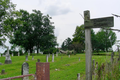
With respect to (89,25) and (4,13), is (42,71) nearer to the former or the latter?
(89,25)

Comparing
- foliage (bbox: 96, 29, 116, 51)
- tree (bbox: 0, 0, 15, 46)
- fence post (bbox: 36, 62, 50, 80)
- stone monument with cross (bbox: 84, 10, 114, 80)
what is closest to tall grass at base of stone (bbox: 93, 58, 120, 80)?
stone monument with cross (bbox: 84, 10, 114, 80)

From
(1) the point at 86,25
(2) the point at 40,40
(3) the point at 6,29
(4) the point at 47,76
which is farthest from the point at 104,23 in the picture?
(2) the point at 40,40

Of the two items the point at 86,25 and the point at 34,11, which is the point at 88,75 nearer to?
the point at 86,25

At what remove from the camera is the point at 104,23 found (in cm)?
371

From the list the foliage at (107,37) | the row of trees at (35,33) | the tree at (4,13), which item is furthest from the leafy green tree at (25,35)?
the foliage at (107,37)

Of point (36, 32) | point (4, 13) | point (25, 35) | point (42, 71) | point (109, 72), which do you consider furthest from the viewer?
point (36, 32)

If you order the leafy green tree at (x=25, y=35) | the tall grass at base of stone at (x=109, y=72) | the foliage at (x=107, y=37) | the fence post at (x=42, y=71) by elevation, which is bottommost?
the tall grass at base of stone at (x=109, y=72)

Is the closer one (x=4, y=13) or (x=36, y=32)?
(x=4, y=13)

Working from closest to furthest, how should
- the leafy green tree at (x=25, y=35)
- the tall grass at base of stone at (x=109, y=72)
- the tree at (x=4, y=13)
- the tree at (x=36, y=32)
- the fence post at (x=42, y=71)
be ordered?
the fence post at (x=42, y=71) < the tall grass at base of stone at (x=109, y=72) < the tree at (x=4, y=13) < the leafy green tree at (x=25, y=35) < the tree at (x=36, y=32)

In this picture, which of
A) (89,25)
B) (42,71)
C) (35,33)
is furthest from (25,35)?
(42,71)

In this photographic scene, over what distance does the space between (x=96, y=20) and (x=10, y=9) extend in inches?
903

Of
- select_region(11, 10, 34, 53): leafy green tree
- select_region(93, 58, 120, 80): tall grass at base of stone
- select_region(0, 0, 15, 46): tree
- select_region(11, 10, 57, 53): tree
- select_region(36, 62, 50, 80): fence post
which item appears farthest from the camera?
select_region(11, 10, 57, 53): tree

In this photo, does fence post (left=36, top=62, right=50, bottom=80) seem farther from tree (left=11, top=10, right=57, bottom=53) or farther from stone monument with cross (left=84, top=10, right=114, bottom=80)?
tree (left=11, top=10, right=57, bottom=53)

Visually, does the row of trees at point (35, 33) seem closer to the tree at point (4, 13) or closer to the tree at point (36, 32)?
the tree at point (36, 32)
